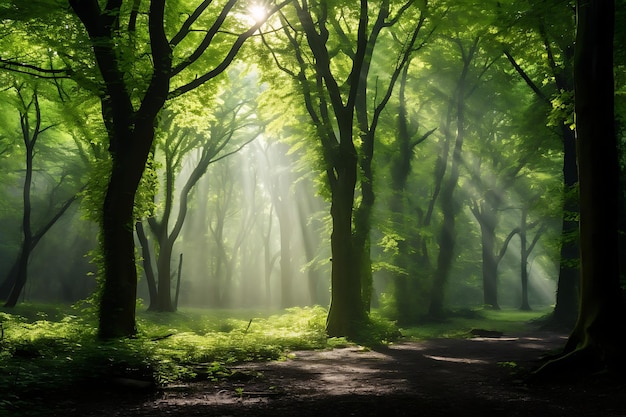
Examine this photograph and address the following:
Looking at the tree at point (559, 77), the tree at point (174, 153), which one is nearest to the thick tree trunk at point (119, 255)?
the tree at point (559, 77)

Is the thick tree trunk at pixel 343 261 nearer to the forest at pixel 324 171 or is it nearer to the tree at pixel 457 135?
the forest at pixel 324 171

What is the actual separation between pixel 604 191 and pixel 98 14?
31.6ft

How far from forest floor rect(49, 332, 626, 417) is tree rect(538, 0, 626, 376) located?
0.66 m

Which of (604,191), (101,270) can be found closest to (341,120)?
(101,270)

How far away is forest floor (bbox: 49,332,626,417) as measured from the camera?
5316 mm

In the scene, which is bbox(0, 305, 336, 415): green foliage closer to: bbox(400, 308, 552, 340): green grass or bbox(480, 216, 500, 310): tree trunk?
bbox(400, 308, 552, 340): green grass

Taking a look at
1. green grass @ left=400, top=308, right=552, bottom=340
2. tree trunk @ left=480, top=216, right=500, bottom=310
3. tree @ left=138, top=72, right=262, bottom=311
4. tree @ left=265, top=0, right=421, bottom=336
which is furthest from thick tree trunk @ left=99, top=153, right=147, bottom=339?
tree trunk @ left=480, top=216, right=500, bottom=310

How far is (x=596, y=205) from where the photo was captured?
24.3ft

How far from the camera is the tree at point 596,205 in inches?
274

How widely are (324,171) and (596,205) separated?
1023cm

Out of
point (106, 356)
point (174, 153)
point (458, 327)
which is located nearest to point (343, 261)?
point (106, 356)

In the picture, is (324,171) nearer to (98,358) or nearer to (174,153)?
(98,358)

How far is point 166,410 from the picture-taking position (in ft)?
17.7

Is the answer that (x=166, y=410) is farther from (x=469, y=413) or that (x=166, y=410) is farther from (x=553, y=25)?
(x=553, y=25)
